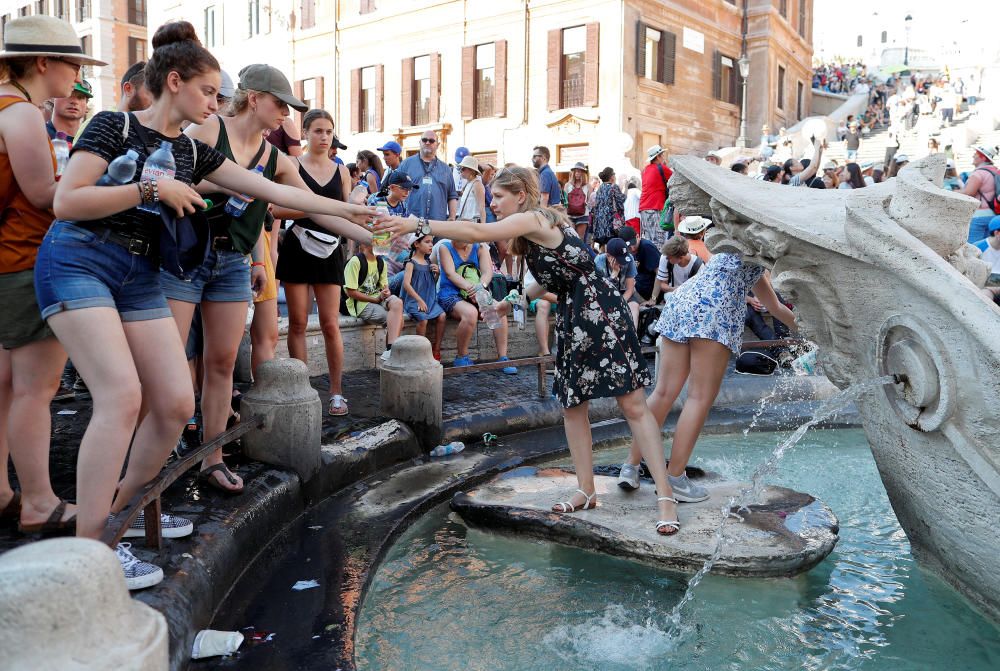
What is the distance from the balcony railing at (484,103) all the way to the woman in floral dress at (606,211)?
1432 cm

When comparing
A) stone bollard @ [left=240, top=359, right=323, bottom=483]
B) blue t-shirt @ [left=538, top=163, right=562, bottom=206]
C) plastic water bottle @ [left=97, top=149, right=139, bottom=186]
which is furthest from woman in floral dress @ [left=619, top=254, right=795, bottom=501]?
blue t-shirt @ [left=538, top=163, right=562, bottom=206]

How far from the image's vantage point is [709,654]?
3.02 metres

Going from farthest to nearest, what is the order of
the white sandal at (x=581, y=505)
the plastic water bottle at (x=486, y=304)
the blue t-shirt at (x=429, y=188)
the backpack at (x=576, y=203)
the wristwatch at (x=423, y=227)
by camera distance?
the backpack at (x=576, y=203), the blue t-shirt at (x=429, y=188), the plastic water bottle at (x=486, y=304), the white sandal at (x=581, y=505), the wristwatch at (x=423, y=227)

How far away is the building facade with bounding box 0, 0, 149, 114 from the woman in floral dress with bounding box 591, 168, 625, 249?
36.9m

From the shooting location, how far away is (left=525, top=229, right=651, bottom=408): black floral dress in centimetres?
402

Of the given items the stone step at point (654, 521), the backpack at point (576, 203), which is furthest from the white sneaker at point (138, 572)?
the backpack at point (576, 203)

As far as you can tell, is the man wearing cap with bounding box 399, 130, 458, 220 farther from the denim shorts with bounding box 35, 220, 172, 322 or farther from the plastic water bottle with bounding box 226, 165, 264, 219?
the denim shorts with bounding box 35, 220, 172, 322

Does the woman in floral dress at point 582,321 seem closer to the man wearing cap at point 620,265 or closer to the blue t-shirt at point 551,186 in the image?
the man wearing cap at point 620,265

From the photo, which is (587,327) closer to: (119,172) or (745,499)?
(745,499)

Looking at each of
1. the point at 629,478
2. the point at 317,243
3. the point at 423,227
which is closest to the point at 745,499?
the point at 629,478

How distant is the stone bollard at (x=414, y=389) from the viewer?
5.32 metres

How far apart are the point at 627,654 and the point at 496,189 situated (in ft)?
6.78

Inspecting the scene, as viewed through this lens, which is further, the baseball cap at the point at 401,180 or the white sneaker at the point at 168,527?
the baseball cap at the point at 401,180

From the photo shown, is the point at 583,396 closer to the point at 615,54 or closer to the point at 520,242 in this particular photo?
the point at 520,242
